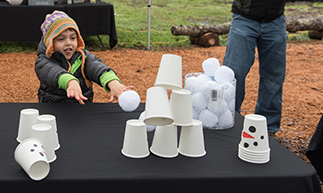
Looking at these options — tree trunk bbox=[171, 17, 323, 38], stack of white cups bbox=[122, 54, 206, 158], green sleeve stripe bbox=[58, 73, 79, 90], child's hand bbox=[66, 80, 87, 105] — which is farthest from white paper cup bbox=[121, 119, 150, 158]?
tree trunk bbox=[171, 17, 323, 38]

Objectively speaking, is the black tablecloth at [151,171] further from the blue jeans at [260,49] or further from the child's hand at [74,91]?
the blue jeans at [260,49]

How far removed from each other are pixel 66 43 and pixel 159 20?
8.91 m

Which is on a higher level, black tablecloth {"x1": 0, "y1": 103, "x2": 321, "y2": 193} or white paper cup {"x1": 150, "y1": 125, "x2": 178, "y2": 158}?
white paper cup {"x1": 150, "y1": 125, "x2": 178, "y2": 158}

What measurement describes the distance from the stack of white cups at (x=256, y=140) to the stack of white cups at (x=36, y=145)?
0.65 metres

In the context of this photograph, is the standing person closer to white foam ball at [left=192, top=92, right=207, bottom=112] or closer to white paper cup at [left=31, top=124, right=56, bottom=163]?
white foam ball at [left=192, top=92, right=207, bottom=112]

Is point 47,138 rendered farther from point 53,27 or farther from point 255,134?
point 53,27

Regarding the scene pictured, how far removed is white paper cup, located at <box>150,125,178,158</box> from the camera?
4.14ft

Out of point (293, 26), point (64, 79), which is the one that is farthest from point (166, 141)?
point (293, 26)

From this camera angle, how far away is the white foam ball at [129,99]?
1606 millimetres

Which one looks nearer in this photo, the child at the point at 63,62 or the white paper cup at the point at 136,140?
the white paper cup at the point at 136,140

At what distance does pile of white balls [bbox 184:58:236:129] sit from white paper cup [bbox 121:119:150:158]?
332 millimetres

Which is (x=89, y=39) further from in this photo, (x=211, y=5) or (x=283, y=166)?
(x=211, y=5)

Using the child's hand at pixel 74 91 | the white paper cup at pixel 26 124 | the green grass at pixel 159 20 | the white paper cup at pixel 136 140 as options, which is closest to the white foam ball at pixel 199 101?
the white paper cup at pixel 136 140

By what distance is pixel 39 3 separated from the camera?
5789 millimetres
